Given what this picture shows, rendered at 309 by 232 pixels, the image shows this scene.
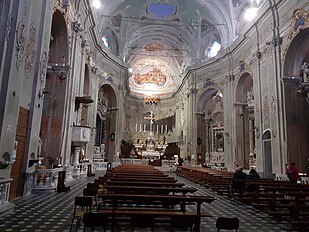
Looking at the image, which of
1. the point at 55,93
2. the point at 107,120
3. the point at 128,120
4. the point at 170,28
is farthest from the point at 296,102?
the point at 128,120

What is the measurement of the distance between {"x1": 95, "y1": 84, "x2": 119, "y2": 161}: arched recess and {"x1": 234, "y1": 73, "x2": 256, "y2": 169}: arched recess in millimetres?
9997

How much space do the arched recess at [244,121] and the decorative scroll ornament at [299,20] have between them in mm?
5572

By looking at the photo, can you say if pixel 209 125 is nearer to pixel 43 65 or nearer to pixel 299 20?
pixel 299 20

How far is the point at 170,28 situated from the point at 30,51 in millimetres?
18857

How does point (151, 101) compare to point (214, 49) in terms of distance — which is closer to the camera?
point (214, 49)

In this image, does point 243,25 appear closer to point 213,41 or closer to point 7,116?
point 213,41

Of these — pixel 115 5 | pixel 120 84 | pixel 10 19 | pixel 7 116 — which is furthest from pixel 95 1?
pixel 7 116

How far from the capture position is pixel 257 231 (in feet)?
13.5

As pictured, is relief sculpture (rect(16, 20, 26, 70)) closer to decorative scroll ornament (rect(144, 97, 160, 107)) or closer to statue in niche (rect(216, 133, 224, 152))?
statue in niche (rect(216, 133, 224, 152))

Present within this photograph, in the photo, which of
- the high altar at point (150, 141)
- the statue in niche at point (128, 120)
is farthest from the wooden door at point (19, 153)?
the statue in niche at point (128, 120)

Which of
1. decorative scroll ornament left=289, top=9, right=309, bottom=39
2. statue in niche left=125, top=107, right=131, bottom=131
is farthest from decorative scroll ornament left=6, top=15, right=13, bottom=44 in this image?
statue in niche left=125, top=107, right=131, bottom=131

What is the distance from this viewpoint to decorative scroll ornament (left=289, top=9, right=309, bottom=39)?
10.7m

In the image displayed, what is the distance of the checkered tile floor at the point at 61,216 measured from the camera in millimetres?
4043

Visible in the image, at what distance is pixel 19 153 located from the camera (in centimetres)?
679
